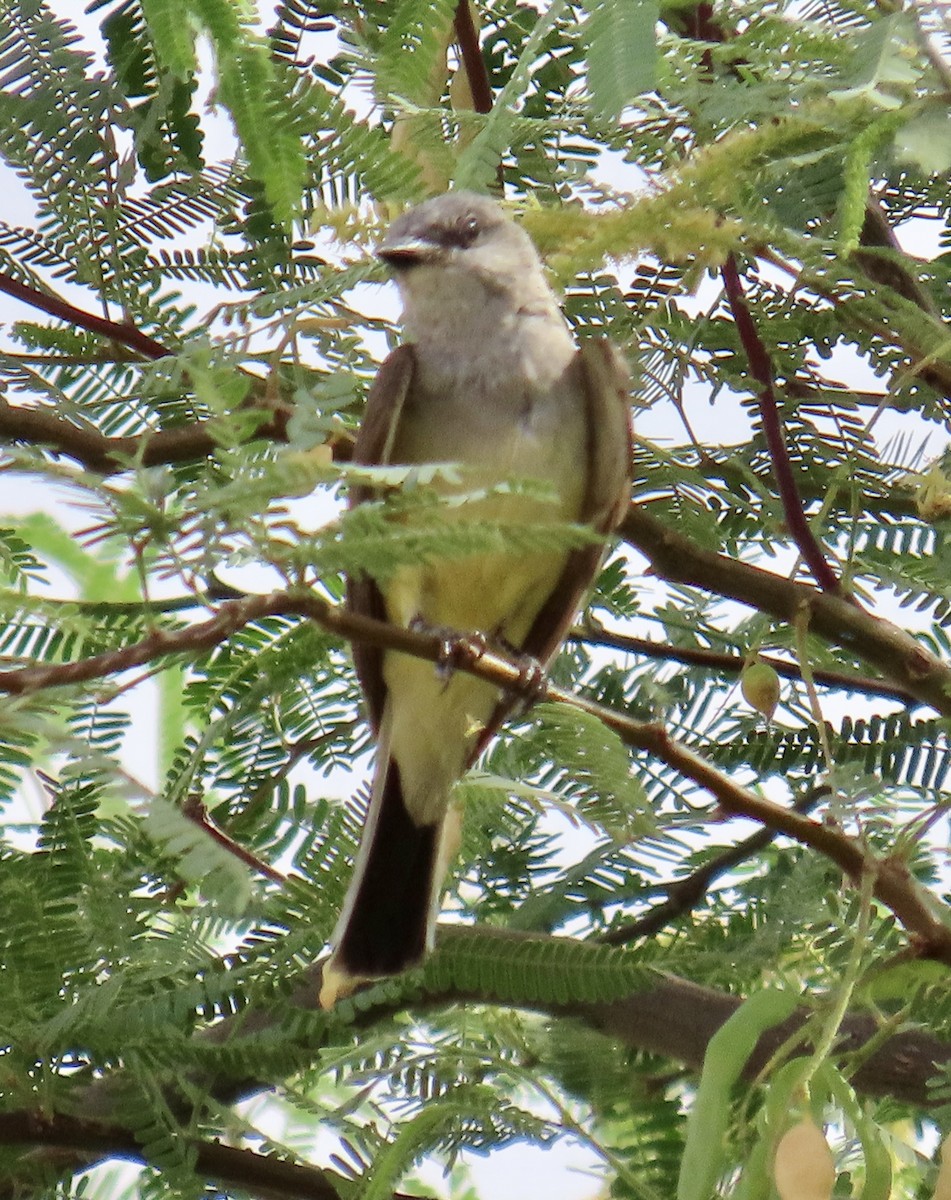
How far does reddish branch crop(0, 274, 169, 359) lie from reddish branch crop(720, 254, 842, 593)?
3.00 ft

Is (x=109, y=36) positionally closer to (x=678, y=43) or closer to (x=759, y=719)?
(x=678, y=43)

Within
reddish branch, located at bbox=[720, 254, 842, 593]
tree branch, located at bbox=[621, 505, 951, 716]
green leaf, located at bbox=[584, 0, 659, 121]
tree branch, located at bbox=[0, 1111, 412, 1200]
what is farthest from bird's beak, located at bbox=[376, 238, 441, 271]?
tree branch, located at bbox=[0, 1111, 412, 1200]

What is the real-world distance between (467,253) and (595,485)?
683 millimetres

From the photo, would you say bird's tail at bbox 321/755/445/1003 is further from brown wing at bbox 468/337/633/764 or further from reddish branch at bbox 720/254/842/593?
reddish branch at bbox 720/254/842/593

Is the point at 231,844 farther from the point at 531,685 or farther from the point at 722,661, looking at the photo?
the point at 722,661

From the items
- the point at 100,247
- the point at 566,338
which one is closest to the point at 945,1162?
the point at 100,247

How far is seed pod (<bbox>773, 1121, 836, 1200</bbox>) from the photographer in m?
1.57

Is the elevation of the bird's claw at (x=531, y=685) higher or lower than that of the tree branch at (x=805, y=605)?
lower

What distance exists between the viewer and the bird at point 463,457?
125 inches

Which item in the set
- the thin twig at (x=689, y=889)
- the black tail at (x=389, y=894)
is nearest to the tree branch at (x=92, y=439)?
the black tail at (x=389, y=894)

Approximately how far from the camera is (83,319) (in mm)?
2865

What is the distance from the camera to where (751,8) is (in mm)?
2637

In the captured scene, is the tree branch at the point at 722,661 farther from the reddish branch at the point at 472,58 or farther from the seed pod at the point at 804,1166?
the seed pod at the point at 804,1166

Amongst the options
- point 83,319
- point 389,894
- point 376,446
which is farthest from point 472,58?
point 389,894
